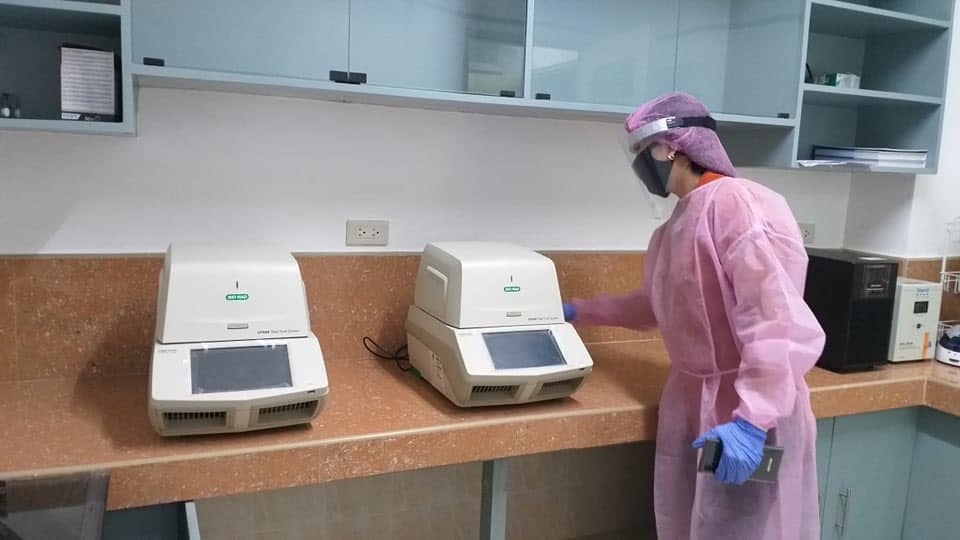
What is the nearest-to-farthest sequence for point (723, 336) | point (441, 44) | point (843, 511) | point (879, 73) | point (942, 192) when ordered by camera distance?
point (723, 336)
point (441, 44)
point (843, 511)
point (879, 73)
point (942, 192)

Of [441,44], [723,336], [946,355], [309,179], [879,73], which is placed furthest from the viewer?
[879,73]

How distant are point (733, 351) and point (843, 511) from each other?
40.2 inches

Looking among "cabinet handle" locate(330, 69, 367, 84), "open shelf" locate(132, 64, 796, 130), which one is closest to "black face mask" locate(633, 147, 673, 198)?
"open shelf" locate(132, 64, 796, 130)

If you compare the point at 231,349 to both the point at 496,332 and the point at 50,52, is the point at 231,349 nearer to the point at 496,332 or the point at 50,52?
the point at 496,332

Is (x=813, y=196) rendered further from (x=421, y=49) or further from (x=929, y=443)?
(x=421, y=49)

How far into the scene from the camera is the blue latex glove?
1.54m

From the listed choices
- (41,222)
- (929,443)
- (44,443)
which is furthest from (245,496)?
(929,443)

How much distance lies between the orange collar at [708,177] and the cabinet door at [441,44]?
0.54 metres

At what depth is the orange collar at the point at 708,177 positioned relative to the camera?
1803 mm

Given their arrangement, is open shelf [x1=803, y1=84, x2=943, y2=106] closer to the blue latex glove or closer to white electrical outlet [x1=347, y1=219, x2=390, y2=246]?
the blue latex glove

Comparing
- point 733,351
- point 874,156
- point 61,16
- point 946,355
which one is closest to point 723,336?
point 733,351

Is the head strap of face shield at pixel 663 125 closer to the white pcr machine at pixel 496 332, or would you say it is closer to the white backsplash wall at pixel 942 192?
the white pcr machine at pixel 496 332

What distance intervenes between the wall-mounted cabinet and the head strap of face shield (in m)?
0.30

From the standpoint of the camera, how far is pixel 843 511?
2334 millimetres
